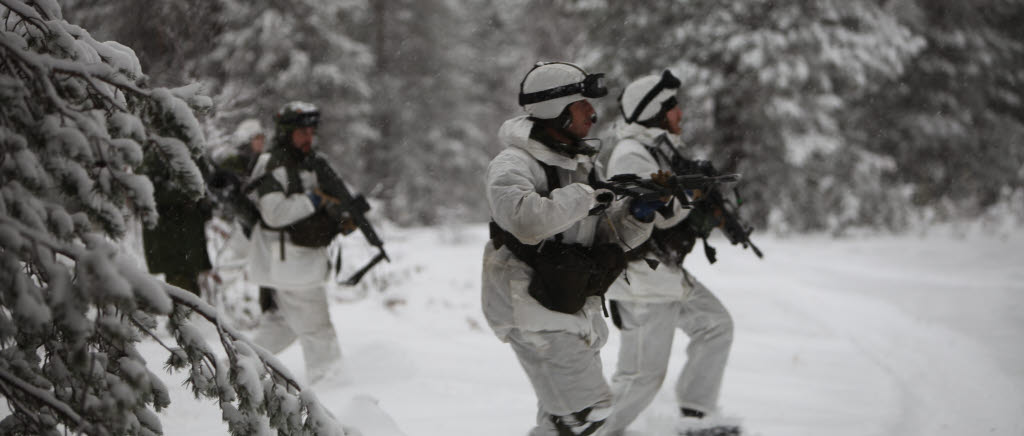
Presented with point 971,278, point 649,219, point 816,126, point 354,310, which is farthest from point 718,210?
point 816,126

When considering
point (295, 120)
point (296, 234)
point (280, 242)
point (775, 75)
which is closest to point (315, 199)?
point (296, 234)

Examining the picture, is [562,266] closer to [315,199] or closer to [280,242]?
[315,199]

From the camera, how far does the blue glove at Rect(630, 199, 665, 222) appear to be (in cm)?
269

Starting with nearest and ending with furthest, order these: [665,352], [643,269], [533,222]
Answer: [533,222]
[643,269]
[665,352]

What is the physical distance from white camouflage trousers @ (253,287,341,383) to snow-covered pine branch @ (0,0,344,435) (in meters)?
2.43

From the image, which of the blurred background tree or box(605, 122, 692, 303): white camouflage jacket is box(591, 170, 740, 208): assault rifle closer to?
box(605, 122, 692, 303): white camouflage jacket

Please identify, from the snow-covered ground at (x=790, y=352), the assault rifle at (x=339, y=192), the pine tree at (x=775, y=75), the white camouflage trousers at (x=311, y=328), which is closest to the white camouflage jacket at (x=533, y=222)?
the snow-covered ground at (x=790, y=352)

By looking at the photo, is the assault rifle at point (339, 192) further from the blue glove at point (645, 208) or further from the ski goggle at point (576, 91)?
the blue glove at point (645, 208)

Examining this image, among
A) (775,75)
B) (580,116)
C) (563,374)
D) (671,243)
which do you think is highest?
(775,75)

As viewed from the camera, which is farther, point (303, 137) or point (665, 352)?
point (303, 137)

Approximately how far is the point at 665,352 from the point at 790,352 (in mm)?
2785

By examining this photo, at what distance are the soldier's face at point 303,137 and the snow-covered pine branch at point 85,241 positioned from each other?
7.04ft

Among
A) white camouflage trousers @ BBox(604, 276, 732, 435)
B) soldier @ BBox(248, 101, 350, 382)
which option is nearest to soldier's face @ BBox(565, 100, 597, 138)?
white camouflage trousers @ BBox(604, 276, 732, 435)

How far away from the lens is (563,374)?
Result: 270cm
